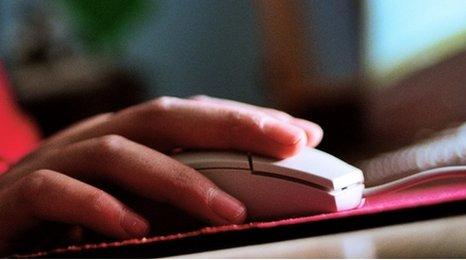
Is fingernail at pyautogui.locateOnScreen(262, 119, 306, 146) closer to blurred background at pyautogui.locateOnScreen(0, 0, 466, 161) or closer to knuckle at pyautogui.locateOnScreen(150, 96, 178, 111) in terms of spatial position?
knuckle at pyautogui.locateOnScreen(150, 96, 178, 111)

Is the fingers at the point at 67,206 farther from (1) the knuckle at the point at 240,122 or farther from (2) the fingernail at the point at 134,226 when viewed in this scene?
(1) the knuckle at the point at 240,122

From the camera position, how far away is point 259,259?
500 mm

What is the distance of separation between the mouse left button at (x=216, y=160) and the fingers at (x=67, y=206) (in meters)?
0.07

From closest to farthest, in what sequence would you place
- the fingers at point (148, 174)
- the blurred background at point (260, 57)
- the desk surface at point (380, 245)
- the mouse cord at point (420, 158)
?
the desk surface at point (380, 245) → the fingers at point (148, 174) → the mouse cord at point (420, 158) → the blurred background at point (260, 57)

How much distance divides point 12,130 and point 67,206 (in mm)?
421

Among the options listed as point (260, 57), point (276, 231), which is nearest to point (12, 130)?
point (260, 57)

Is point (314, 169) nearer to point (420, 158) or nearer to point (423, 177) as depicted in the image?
point (423, 177)

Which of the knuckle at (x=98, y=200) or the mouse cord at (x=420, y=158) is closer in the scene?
the knuckle at (x=98, y=200)

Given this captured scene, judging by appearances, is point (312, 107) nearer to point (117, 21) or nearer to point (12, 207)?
point (117, 21)

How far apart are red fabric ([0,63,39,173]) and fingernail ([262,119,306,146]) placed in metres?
0.42

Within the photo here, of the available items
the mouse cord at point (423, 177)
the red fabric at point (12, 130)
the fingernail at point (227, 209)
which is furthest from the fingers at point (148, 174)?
the red fabric at point (12, 130)

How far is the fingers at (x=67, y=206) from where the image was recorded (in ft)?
1.96

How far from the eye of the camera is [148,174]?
622 millimetres

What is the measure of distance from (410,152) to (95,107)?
366 mm
